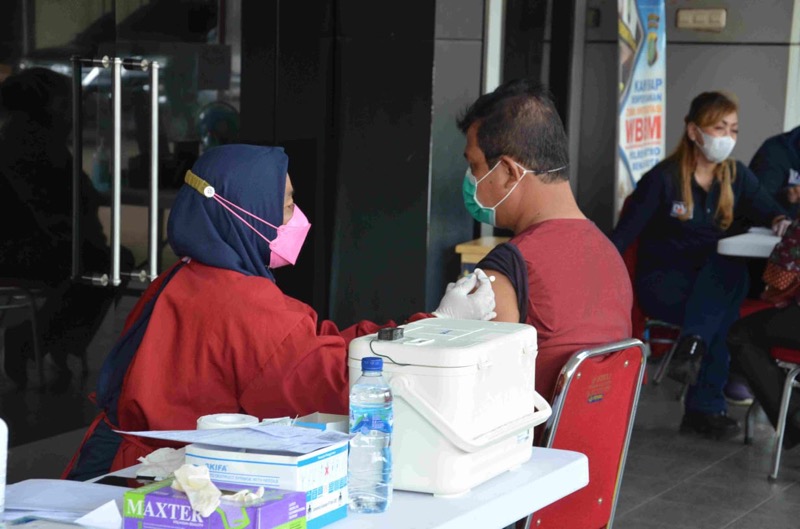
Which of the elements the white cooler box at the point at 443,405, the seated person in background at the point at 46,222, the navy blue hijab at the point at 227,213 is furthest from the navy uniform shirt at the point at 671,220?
the white cooler box at the point at 443,405

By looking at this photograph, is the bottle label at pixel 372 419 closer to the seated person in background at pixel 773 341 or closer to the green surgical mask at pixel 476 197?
the green surgical mask at pixel 476 197

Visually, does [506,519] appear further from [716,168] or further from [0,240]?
[716,168]

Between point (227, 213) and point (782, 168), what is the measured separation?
4729 mm

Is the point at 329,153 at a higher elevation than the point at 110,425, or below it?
higher

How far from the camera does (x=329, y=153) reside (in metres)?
5.45

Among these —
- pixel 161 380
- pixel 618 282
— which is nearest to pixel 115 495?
pixel 161 380

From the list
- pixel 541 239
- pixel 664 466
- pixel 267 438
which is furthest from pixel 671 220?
pixel 267 438

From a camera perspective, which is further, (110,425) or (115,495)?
(110,425)

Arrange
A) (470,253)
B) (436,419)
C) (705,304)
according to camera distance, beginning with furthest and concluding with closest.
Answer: (705,304) < (470,253) < (436,419)

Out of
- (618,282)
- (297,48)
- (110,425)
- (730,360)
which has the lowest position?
(730,360)

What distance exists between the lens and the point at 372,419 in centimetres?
185

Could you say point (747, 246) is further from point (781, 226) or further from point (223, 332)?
point (223, 332)

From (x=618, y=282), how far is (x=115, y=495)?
128 cm

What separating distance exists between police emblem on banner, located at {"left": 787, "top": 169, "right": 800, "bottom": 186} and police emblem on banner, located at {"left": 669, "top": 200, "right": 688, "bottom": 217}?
101cm
